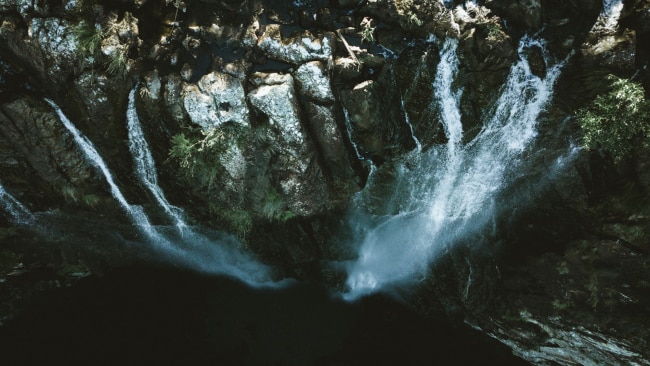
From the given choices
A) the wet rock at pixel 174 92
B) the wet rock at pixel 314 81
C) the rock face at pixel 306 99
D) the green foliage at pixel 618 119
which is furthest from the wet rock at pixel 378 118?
the green foliage at pixel 618 119

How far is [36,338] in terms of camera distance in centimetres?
1041

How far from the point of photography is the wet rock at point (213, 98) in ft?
22.4

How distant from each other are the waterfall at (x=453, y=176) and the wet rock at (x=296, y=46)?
7.82 feet

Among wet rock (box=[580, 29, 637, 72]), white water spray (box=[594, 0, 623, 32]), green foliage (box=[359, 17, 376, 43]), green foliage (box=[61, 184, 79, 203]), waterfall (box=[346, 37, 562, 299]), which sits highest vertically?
green foliage (box=[359, 17, 376, 43])

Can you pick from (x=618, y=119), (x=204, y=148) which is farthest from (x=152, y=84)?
(x=618, y=119)

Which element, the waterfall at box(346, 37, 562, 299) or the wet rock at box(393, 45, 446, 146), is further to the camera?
the waterfall at box(346, 37, 562, 299)

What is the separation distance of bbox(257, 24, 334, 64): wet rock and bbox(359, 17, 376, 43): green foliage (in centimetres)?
61

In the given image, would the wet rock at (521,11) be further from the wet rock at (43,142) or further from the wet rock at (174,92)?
the wet rock at (43,142)

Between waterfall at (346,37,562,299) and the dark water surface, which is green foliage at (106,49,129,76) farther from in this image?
the dark water surface

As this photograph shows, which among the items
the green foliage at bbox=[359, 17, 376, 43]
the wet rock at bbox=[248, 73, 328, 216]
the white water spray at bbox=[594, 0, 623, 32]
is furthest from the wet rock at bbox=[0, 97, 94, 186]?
the white water spray at bbox=[594, 0, 623, 32]

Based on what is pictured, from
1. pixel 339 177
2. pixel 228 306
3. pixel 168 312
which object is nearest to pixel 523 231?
pixel 339 177

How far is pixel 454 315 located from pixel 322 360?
4.49m

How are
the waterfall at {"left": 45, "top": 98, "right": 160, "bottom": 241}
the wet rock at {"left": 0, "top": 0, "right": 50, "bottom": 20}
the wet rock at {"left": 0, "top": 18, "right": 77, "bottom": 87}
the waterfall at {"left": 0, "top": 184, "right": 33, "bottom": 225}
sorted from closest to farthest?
1. the wet rock at {"left": 0, "top": 0, "right": 50, "bottom": 20}
2. the wet rock at {"left": 0, "top": 18, "right": 77, "bottom": 87}
3. the waterfall at {"left": 45, "top": 98, "right": 160, "bottom": 241}
4. the waterfall at {"left": 0, "top": 184, "right": 33, "bottom": 225}

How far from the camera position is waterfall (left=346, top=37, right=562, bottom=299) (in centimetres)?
722
